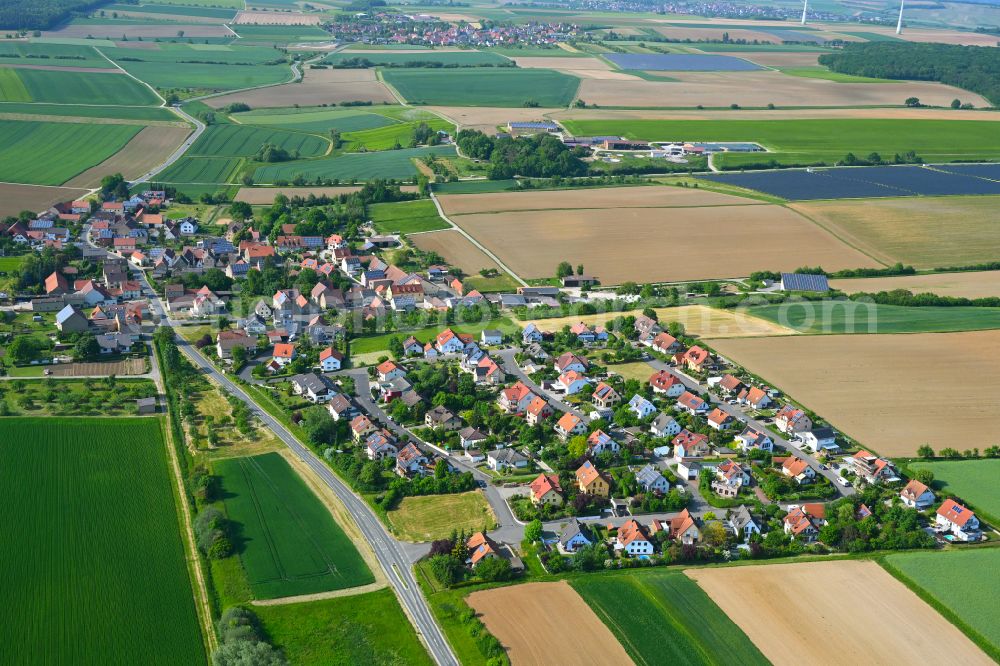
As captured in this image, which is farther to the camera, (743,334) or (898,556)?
(743,334)

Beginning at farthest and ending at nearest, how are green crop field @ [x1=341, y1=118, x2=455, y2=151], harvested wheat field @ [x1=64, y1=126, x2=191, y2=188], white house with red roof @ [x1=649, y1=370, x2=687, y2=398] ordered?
green crop field @ [x1=341, y1=118, x2=455, y2=151] → harvested wheat field @ [x1=64, y1=126, x2=191, y2=188] → white house with red roof @ [x1=649, y1=370, x2=687, y2=398]

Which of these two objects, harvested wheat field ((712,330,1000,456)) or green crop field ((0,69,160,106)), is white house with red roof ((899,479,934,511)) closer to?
harvested wheat field ((712,330,1000,456))

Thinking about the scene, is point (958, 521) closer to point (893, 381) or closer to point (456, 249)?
point (893, 381)

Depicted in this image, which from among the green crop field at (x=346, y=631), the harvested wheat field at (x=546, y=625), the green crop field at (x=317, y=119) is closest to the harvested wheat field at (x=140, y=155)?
the green crop field at (x=317, y=119)

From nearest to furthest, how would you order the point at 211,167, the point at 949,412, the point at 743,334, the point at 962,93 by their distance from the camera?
the point at 949,412, the point at 743,334, the point at 211,167, the point at 962,93

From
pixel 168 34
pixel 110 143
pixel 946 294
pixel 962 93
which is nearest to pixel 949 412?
pixel 946 294

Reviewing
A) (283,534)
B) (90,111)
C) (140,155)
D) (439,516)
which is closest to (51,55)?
(90,111)

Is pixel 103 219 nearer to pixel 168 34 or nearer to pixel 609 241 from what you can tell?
pixel 609 241

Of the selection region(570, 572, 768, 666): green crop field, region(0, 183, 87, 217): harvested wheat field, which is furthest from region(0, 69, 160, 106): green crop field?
region(570, 572, 768, 666): green crop field
